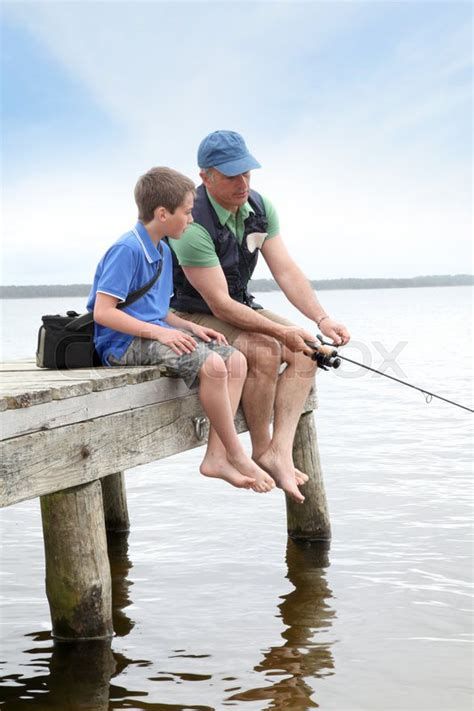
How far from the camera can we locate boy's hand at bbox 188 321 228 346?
5.32 metres

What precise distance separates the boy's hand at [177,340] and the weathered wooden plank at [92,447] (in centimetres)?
35

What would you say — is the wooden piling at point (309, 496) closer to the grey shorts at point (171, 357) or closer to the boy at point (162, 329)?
the boy at point (162, 329)

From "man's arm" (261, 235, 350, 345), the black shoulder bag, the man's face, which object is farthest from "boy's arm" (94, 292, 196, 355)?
"man's arm" (261, 235, 350, 345)

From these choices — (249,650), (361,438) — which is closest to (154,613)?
(249,650)

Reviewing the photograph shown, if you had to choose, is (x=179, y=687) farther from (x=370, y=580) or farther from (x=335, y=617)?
(x=370, y=580)

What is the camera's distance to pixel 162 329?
16.4 feet

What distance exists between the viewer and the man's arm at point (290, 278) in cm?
614

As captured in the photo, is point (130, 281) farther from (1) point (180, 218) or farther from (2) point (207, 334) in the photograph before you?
(2) point (207, 334)

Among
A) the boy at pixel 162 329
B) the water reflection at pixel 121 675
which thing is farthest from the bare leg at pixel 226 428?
the water reflection at pixel 121 675

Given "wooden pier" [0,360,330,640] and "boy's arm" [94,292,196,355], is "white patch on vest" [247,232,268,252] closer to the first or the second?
"wooden pier" [0,360,330,640]

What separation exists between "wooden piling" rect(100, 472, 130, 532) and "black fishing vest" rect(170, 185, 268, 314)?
2.11 meters

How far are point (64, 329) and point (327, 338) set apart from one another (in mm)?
1665

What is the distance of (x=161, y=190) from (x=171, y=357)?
839mm

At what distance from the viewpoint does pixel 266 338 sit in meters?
5.66
